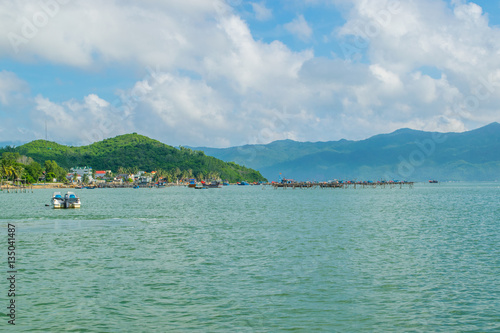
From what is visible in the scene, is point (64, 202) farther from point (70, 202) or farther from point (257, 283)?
point (257, 283)

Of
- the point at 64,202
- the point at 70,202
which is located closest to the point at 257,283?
the point at 64,202

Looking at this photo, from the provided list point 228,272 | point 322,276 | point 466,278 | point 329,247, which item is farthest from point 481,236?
point 228,272

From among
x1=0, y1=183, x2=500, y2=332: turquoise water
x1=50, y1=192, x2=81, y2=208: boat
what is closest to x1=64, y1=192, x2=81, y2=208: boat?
x1=50, y1=192, x2=81, y2=208: boat

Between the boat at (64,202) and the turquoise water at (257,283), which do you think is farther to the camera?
the boat at (64,202)

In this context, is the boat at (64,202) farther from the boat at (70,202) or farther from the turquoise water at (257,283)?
the turquoise water at (257,283)

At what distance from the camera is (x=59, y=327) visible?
16.9 meters

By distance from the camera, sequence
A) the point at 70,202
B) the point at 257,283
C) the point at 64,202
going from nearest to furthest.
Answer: the point at 257,283 → the point at 64,202 → the point at 70,202

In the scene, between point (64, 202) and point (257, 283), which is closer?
point (257, 283)

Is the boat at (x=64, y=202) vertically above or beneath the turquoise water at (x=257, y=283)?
above

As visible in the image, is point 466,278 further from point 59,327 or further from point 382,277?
point 59,327

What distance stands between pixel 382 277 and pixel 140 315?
1379cm

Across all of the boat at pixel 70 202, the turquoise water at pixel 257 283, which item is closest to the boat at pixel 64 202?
the boat at pixel 70 202

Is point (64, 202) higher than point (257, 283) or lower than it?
higher

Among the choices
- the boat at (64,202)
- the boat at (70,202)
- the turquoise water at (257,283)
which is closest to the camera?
the turquoise water at (257,283)
